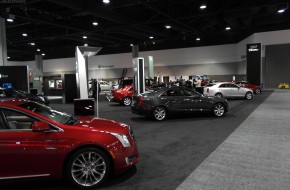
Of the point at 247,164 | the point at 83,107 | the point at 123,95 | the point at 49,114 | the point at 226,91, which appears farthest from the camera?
the point at 226,91

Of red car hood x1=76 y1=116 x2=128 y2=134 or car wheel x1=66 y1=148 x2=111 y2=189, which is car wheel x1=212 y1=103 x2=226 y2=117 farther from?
car wheel x1=66 y1=148 x2=111 y2=189

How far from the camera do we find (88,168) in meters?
4.20

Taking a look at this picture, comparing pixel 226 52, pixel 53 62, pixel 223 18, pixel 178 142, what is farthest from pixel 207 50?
pixel 178 142

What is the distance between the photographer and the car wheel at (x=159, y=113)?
35.4 feet

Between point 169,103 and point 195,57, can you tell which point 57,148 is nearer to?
point 169,103

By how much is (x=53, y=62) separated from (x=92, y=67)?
8240mm

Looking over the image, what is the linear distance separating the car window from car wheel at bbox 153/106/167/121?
6.96 m

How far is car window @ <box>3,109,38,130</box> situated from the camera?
4.04 meters

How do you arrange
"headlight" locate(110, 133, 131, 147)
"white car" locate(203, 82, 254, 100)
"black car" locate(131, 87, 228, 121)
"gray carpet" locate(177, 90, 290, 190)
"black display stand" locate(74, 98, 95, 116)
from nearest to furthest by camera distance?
"gray carpet" locate(177, 90, 290, 190)
"headlight" locate(110, 133, 131, 147)
"black display stand" locate(74, 98, 95, 116)
"black car" locate(131, 87, 228, 121)
"white car" locate(203, 82, 254, 100)

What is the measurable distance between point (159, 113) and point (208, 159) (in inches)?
212

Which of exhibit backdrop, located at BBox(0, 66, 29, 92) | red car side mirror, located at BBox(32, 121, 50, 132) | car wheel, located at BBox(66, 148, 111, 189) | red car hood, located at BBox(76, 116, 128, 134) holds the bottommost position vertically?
car wheel, located at BBox(66, 148, 111, 189)

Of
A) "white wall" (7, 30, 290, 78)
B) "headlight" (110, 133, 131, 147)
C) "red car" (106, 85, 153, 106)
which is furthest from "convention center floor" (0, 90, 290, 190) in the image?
"white wall" (7, 30, 290, 78)

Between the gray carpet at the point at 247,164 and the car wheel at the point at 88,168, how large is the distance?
1.24 metres

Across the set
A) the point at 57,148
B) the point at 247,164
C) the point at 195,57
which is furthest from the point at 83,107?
the point at 195,57
